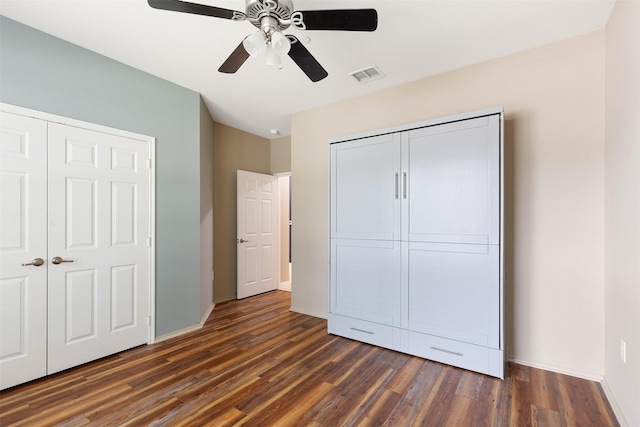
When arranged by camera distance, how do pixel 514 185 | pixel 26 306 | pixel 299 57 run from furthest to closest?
pixel 514 185 < pixel 26 306 < pixel 299 57

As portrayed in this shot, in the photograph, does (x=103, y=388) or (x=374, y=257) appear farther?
(x=374, y=257)

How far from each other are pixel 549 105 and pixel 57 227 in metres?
4.27

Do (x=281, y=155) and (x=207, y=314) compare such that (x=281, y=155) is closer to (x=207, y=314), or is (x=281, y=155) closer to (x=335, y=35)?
(x=207, y=314)

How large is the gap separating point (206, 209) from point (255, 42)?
271 cm

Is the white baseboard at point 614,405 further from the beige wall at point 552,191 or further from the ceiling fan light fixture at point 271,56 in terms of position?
the ceiling fan light fixture at point 271,56

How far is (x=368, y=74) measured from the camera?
3.03 metres

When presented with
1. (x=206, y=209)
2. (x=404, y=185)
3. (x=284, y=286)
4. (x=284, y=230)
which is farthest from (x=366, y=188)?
(x=284, y=286)

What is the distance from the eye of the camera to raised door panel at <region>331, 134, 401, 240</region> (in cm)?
287

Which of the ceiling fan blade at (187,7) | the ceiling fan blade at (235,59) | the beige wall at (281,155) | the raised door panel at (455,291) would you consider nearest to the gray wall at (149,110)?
the ceiling fan blade at (235,59)

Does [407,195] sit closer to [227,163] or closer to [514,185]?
[514,185]

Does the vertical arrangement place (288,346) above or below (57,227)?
below

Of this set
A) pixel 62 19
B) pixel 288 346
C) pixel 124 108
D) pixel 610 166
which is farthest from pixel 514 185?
pixel 62 19

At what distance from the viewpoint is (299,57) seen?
6.34 feet

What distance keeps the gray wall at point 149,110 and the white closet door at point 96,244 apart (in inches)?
6.5
